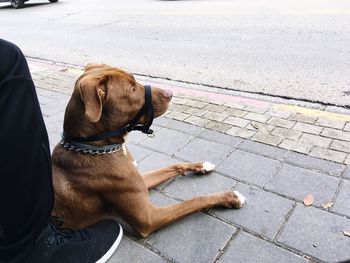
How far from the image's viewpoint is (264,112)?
4.62 m

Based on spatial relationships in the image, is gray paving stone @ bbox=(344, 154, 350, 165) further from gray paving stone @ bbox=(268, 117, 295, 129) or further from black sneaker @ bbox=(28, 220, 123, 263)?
black sneaker @ bbox=(28, 220, 123, 263)

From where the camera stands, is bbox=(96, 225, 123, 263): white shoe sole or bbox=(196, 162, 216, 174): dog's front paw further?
bbox=(196, 162, 216, 174): dog's front paw

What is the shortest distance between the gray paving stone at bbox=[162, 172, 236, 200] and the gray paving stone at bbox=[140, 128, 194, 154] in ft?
1.90

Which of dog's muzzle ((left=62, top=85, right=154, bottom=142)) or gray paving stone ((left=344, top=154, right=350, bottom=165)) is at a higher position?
dog's muzzle ((left=62, top=85, right=154, bottom=142))

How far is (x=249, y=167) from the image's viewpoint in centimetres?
351

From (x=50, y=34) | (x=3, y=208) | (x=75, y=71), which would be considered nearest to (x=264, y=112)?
(x=3, y=208)

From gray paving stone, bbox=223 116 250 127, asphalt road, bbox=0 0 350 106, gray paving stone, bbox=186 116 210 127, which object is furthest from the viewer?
asphalt road, bbox=0 0 350 106

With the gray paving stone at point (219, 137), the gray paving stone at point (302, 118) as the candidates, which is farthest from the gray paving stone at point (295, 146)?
the gray paving stone at point (302, 118)

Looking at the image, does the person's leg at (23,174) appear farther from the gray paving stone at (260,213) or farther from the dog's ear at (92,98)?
the gray paving stone at (260,213)

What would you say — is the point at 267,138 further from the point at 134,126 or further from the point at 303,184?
the point at 134,126

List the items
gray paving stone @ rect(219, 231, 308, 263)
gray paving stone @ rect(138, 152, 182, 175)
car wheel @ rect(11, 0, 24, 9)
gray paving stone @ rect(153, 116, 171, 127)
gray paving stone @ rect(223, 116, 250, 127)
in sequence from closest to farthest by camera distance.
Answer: gray paving stone @ rect(219, 231, 308, 263) → gray paving stone @ rect(138, 152, 182, 175) → gray paving stone @ rect(223, 116, 250, 127) → gray paving stone @ rect(153, 116, 171, 127) → car wheel @ rect(11, 0, 24, 9)

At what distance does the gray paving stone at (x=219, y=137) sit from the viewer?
3.99 meters

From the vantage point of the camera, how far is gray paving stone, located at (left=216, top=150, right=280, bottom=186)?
335cm

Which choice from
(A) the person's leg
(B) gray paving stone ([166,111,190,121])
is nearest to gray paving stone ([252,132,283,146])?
(B) gray paving stone ([166,111,190,121])
